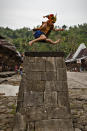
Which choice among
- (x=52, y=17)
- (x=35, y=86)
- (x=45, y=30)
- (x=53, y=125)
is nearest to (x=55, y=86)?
(x=35, y=86)

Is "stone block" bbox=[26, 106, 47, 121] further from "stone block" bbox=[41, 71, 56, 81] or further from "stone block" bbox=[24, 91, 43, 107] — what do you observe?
"stone block" bbox=[41, 71, 56, 81]

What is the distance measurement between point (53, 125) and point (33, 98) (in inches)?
30.4

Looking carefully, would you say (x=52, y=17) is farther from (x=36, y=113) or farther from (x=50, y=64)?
(x=36, y=113)

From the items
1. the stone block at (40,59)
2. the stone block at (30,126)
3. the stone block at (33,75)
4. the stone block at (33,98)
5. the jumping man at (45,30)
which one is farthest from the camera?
the jumping man at (45,30)

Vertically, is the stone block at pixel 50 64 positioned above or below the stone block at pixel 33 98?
above

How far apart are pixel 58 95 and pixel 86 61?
2262cm

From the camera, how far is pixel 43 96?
275cm

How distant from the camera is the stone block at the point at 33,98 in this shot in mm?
2707

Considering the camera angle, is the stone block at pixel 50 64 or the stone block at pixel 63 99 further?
the stone block at pixel 50 64

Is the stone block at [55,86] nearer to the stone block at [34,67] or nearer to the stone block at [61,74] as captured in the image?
the stone block at [61,74]

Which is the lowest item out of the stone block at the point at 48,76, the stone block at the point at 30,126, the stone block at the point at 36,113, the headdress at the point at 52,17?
the stone block at the point at 30,126

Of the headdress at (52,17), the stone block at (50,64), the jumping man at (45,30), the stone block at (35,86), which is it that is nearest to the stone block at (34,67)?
the stone block at (50,64)

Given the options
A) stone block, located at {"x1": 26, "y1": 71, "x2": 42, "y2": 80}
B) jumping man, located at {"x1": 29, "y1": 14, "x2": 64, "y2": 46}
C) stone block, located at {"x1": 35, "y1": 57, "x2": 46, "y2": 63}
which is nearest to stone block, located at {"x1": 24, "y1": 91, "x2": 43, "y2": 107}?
stone block, located at {"x1": 26, "y1": 71, "x2": 42, "y2": 80}

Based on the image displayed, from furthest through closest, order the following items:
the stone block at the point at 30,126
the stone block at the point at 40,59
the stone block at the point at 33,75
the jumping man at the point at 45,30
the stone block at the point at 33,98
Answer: the jumping man at the point at 45,30 → the stone block at the point at 40,59 → the stone block at the point at 33,75 → the stone block at the point at 33,98 → the stone block at the point at 30,126
